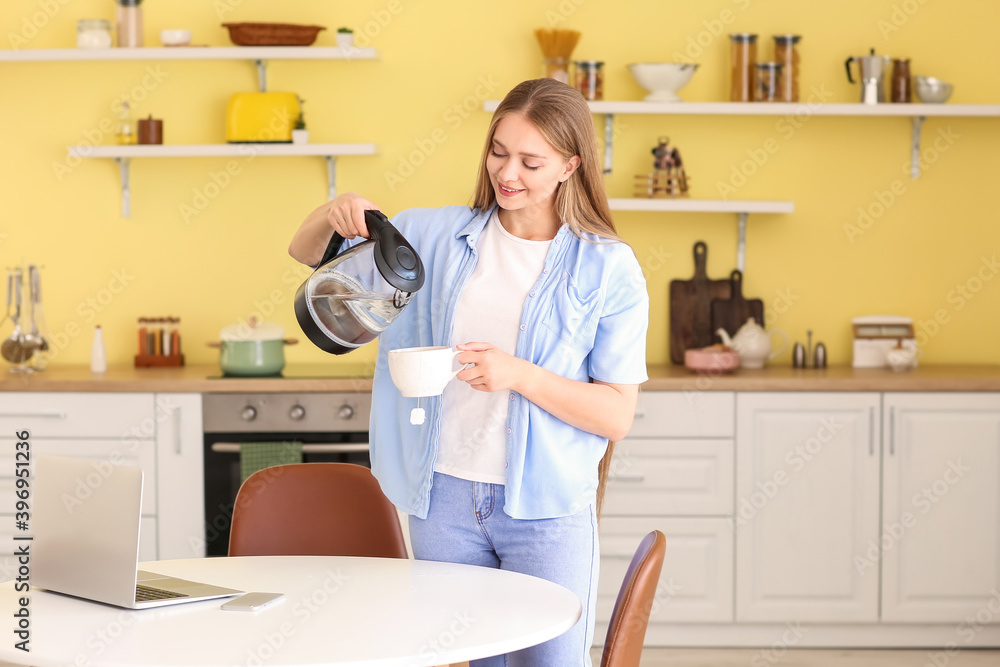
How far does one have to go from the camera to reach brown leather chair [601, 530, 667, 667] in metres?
1.45

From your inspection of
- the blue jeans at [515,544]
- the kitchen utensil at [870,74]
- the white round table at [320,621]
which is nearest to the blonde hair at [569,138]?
the blue jeans at [515,544]

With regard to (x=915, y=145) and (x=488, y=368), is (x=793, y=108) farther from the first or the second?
(x=488, y=368)

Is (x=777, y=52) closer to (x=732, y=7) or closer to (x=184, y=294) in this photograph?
(x=732, y=7)

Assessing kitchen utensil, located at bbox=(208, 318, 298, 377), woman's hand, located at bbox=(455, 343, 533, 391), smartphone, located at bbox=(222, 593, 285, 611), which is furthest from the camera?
kitchen utensil, located at bbox=(208, 318, 298, 377)

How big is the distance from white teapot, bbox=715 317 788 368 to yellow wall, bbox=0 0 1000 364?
0.68 ft

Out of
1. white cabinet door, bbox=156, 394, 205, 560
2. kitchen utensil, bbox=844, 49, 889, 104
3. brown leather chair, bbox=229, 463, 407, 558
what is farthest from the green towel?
kitchen utensil, bbox=844, 49, 889, 104

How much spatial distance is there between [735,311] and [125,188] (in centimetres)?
214

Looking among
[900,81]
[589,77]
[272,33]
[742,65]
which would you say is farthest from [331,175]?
[900,81]

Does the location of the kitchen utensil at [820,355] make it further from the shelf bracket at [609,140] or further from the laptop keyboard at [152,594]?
the laptop keyboard at [152,594]

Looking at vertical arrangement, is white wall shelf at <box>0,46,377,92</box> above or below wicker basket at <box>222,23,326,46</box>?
below

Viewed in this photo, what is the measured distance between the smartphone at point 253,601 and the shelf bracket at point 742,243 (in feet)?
8.19

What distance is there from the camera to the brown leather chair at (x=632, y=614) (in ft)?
4.75

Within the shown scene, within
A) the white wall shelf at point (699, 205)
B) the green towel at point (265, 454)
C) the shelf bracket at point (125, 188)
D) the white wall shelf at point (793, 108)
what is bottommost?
the green towel at point (265, 454)

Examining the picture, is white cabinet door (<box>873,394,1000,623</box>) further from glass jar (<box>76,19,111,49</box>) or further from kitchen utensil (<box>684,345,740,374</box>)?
glass jar (<box>76,19,111,49</box>)
